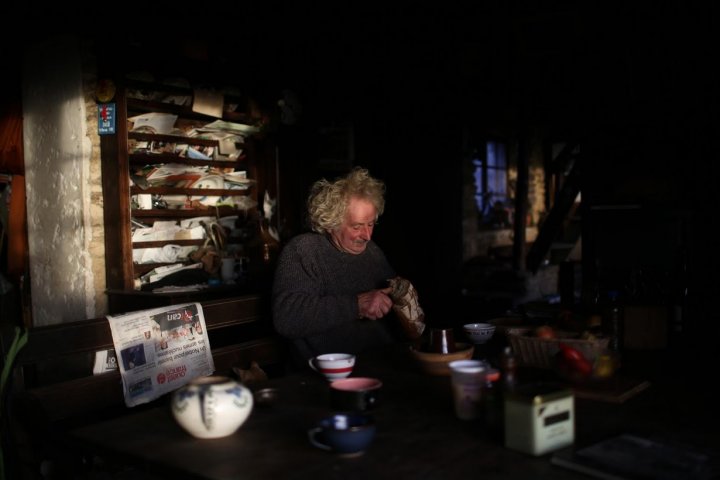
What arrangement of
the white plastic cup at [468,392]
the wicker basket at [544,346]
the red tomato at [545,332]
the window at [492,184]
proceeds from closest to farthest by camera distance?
1. the white plastic cup at [468,392]
2. the wicker basket at [544,346]
3. the red tomato at [545,332]
4. the window at [492,184]

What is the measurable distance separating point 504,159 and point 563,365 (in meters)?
7.90

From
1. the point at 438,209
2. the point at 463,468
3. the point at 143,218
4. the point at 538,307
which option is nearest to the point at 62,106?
the point at 143,218

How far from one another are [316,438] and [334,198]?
63.1 inches

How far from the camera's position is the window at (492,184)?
8.88 meters

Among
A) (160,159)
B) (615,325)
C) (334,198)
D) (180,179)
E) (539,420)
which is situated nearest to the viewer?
(539,420)

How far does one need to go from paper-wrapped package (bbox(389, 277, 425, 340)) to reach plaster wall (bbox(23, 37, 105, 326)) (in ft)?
9.14

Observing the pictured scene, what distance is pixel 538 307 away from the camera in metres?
3.38

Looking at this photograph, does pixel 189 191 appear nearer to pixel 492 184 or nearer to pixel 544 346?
pixel 544 346

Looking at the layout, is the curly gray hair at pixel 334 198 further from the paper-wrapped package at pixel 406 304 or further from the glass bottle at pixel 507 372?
the glass bottle at pixel 507 372

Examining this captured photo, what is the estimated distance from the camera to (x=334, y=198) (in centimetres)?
301

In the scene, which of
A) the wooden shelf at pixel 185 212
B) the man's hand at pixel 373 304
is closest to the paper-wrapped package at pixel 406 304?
the man's hand at pixel 373 304

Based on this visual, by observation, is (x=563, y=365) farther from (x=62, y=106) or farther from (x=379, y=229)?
(x=62, y=106)

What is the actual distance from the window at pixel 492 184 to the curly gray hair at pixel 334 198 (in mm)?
5808

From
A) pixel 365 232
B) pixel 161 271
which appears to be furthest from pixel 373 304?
pixel 161 271
